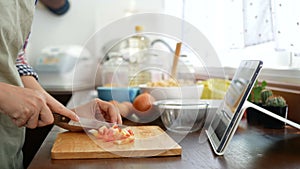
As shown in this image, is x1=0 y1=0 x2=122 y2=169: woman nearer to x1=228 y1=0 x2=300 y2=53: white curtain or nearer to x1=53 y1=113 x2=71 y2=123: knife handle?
x1=53 y1=113 x2=71 y2=123: knife handle

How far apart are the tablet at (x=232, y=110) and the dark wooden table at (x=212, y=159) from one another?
0.08ft

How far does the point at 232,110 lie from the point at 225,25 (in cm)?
92

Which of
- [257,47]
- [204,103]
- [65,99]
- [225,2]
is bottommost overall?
[65,99]

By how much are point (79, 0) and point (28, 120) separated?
2290mm

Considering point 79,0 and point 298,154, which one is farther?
point 79,0

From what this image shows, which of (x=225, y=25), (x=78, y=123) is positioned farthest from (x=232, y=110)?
(x=225, y=25)

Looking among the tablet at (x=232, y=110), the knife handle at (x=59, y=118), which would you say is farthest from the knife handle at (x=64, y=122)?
the tablet at (x=232, y=110)

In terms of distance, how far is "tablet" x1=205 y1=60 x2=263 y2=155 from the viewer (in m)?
0.72

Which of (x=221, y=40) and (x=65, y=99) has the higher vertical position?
(x=221, y=40)

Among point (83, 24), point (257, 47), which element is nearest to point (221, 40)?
point (257, 47)

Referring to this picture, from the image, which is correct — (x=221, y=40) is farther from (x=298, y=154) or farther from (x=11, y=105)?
(x=11, y=105)

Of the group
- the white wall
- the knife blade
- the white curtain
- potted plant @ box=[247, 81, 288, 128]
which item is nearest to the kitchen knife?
the knife blade

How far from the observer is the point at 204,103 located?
3.18 ft

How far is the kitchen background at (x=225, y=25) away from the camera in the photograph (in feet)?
3.52
